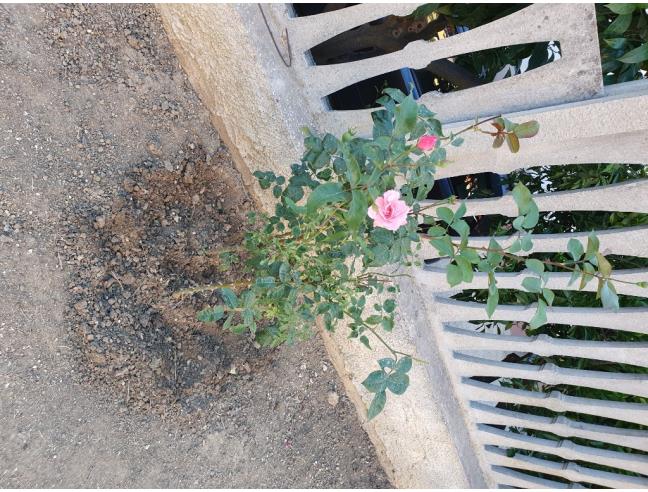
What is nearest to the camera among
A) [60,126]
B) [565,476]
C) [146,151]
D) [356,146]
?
[356,146]

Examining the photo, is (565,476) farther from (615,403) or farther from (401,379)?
(401,379)

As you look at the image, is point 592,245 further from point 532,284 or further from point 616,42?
point 616,42

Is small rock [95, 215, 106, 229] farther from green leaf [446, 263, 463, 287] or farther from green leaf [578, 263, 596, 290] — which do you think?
green leaf [578, 263, 596, 290]

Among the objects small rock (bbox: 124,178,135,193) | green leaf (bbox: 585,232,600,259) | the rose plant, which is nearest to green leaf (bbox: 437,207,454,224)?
the rose plant

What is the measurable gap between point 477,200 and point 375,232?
545mm

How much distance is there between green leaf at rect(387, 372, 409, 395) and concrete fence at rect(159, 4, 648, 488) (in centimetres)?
61

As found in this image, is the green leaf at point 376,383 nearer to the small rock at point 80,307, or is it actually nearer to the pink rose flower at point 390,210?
the pink rose flower at point 390,210

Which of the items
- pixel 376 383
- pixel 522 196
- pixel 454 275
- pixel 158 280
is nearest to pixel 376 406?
pixel 376 383

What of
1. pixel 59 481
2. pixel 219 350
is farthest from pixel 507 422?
pixel 59 481

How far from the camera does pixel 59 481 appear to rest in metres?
1.87

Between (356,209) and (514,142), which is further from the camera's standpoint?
(514,142)

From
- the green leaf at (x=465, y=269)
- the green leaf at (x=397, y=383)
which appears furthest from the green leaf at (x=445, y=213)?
the green leaf at (x=397, y=383)

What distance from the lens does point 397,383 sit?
159 centimetres

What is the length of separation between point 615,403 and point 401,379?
1019mm
